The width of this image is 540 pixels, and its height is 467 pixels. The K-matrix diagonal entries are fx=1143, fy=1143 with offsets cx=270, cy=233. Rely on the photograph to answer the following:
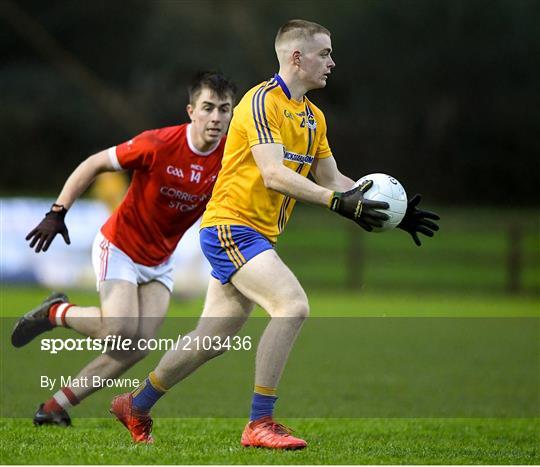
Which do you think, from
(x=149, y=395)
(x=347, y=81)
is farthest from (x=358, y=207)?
(x=347, y=81)

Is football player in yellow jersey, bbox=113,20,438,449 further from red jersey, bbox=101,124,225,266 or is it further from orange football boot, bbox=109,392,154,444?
red jersey, bbox=101,124,225,266

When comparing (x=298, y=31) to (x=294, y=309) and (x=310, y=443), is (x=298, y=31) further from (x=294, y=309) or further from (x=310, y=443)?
(x=310, y=443)

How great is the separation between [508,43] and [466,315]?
1707 centimetres

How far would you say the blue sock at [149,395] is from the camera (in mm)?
5730

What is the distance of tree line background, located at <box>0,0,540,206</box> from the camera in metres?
29.8

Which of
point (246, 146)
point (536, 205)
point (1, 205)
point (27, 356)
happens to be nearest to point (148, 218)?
→ point (246, 146)

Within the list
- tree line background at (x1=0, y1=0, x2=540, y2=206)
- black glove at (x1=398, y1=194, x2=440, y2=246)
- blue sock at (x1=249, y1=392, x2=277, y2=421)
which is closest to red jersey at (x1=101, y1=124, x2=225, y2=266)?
black glove at (x1=398, y1=194, x2=440, y2=246)

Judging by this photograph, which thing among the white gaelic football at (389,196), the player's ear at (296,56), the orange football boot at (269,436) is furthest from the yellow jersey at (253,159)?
the orange football boot at (269,436)

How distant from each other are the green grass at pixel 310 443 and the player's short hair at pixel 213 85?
6.16 ft

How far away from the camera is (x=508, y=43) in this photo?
30.5 m

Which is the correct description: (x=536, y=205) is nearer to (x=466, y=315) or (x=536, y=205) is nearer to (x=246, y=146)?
(x=466, y=315)

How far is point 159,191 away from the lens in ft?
21.7

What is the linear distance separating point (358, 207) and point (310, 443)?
1326 millimetres

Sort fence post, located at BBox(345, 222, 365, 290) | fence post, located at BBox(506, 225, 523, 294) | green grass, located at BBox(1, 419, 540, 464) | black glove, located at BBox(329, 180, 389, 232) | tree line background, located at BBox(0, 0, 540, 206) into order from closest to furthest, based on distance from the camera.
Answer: green grass, located at BBox(1, 419, 540, 464) < black glove, located at BBox(329, 180, 389, 232) < fence post, located at BBox(506, 225, 523, 294) < fence post, located at BBox(345, 222, 365, 290) < tree line background, located at BBox(0, 0, 540, 206)
